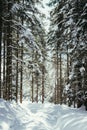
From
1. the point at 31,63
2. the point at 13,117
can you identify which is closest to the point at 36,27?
the point at 31,63

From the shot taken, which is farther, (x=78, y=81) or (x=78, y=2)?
(x=78, y=81)

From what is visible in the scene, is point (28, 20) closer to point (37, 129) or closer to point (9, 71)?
point (9, 71)

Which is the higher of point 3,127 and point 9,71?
point 9,71

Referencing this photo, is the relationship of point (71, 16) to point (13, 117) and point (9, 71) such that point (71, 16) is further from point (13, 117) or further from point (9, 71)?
point (13, 117)

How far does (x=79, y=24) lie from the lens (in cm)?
1775

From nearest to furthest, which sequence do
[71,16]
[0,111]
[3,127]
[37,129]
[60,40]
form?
[3,127]
[37,129]
[0,111]
[71,16]
[60,40]

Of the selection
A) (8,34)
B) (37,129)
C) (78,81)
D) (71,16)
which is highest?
(71,16)

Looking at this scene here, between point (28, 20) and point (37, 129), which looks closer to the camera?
point (37, 129)

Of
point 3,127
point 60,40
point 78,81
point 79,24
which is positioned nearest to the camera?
point 3,127

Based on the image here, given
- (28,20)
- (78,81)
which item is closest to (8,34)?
(28,20)

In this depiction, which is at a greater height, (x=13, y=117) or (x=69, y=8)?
(x=69, y=8)

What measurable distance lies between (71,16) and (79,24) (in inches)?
66.4

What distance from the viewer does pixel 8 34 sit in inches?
768

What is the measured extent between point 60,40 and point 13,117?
10893 mm
